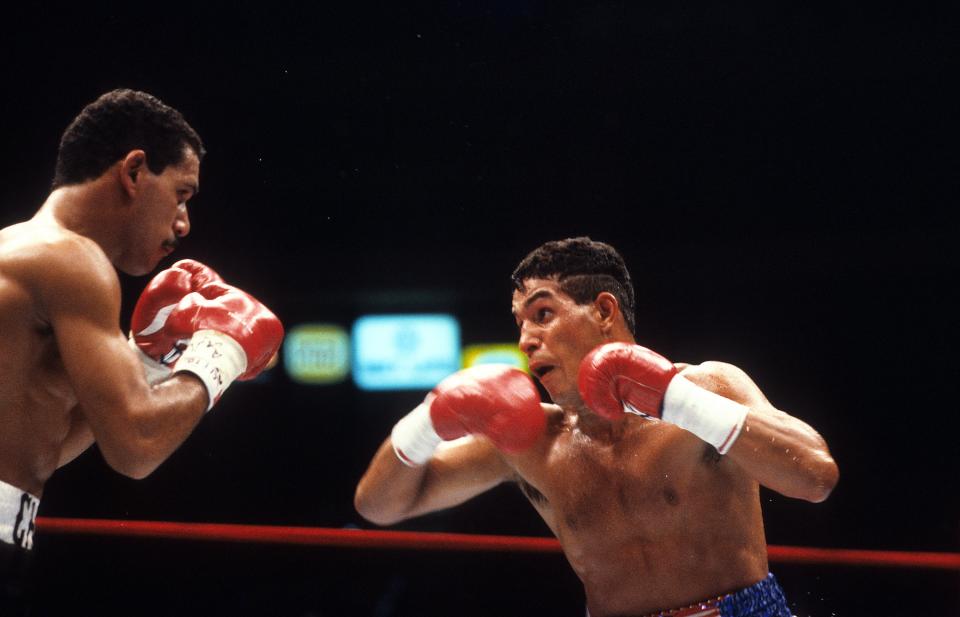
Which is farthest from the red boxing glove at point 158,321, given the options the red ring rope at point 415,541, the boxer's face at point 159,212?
the red ring rope at point 415,541

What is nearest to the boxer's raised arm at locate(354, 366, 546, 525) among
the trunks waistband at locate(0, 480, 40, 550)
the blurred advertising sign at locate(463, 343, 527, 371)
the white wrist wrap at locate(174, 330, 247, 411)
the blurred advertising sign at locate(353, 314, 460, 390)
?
the white wrist wrap at locate(174, 330, 247, 411)

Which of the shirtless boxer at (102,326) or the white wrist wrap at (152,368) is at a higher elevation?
the shirtless boxer at (102,326)

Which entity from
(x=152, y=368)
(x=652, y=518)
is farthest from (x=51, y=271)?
(x=652, y=518)

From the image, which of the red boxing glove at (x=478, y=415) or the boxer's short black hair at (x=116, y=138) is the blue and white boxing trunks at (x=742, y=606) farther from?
the boxer's short black hair at (x=116, y=138)

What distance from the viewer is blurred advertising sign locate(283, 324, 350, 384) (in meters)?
7.48

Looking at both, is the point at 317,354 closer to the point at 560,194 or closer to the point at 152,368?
the point at 560,194

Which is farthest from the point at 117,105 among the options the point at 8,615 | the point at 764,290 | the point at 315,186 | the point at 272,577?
the point at 764,290

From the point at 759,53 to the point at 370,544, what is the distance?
5.12 metres

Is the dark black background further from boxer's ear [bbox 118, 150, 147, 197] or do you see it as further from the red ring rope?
boxer's ear [bbox 118, 150, 147, 197]

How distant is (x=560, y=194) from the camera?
7090 mm

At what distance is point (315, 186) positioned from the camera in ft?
23.1

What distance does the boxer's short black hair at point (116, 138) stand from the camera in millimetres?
1679

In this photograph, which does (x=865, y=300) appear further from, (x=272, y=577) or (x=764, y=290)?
(x=272, y=577)

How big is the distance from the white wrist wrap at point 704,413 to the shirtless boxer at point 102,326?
753 mm
